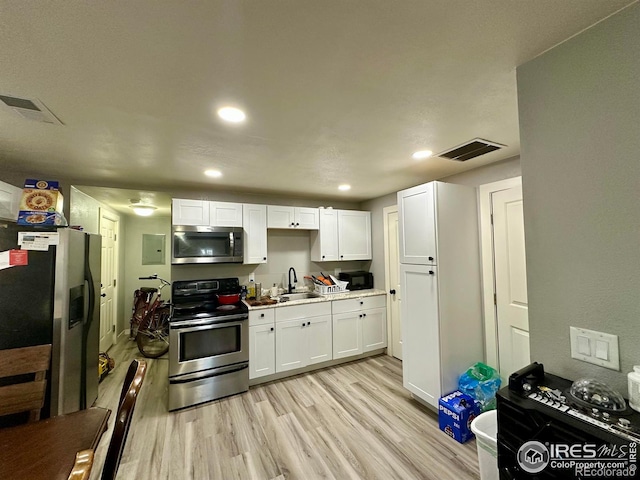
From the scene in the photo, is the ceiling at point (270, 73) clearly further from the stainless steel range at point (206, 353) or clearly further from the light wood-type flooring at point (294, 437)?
the light wood-type flooring at point (294, 437)

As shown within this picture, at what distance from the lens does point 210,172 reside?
2.69m

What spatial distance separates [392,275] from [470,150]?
2.06m

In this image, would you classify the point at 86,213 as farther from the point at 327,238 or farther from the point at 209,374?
the point at 327,238

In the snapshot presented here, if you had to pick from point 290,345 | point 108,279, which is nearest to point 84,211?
point 108,279

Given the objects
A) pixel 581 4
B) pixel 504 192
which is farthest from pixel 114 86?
pixel 504 192

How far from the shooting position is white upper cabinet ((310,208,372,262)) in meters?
3.86

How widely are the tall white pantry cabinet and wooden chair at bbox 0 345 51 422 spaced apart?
106 inches

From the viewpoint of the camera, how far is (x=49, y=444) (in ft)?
3.43

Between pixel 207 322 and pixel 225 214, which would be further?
pixel 225 214

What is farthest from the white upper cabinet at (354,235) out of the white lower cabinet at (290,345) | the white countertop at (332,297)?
the white lower cabinet at (290,345)

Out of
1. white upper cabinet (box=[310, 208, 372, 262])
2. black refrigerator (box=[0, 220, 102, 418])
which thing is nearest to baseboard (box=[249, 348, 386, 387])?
white upper cabinet (box=[310, 208, 372, 262])

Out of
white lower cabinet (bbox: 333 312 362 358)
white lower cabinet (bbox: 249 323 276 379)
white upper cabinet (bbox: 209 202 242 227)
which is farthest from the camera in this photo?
white lower cabinet (bbox: 333 312 362 358)

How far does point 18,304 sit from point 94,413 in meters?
1.24

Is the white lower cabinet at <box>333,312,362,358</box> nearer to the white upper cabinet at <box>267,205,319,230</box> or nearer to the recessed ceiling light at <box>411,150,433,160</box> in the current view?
the white upper cabinet at <box>267,205,319,230</box>
